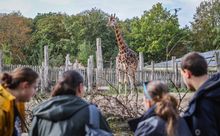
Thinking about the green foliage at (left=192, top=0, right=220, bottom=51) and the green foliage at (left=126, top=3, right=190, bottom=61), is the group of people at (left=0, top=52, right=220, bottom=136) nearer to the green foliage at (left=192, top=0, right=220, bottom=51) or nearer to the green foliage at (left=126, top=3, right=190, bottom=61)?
the green foliage at (left=192, top=0, right=220, bottom=51)

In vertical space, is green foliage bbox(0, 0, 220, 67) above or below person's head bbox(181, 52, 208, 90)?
above

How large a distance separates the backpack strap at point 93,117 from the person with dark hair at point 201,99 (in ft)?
2.08

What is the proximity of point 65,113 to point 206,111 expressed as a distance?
99 centimetres

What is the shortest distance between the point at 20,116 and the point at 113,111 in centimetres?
492

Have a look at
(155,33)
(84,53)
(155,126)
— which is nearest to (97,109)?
(155,126)

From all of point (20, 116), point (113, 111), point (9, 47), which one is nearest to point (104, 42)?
point (9, 47)

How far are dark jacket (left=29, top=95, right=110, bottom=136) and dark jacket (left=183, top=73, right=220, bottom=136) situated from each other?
634mm

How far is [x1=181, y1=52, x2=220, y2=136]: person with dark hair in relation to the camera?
11.7 ft

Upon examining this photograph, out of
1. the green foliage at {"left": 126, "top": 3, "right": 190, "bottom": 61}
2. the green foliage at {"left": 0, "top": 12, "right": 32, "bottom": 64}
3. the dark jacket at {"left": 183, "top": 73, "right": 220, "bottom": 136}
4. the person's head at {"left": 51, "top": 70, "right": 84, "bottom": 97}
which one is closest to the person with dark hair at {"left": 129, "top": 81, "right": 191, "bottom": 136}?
the dark jacket at {"left": 183, "top": 73, "right": 220, "bottom": 136}

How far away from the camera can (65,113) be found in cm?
361

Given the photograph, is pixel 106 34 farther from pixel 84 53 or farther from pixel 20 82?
pixel 20 82

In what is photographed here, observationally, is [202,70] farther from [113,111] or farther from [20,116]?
[113,111]

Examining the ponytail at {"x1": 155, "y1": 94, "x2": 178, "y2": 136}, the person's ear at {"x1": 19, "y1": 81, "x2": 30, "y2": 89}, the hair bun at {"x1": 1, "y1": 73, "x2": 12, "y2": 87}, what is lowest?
the ponytail at {"x1": 155, "y1": 94, "x2": 178, "y2": 136}

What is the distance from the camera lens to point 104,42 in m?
37.9
